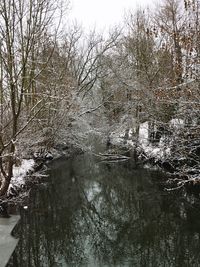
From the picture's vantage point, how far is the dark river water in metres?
8.09

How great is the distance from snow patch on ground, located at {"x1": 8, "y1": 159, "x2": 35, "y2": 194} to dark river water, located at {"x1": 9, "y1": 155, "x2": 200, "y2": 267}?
0.74 m

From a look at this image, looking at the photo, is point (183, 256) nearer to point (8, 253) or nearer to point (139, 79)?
point (8, 253)

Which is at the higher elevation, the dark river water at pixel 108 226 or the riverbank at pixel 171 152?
the riverbank at pixel 171 152

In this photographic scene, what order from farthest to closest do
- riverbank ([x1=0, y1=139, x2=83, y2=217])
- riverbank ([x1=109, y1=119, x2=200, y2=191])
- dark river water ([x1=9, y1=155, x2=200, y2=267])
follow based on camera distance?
riverbank ([x1=0, y1=139, x2=83, y2=217]) → riverbank ([x1=109, y1=119, x2=200, y2=191]) → dark river water ([x1=9, y1=155, x2=200, y2=267])

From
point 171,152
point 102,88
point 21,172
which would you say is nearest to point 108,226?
point 171,152

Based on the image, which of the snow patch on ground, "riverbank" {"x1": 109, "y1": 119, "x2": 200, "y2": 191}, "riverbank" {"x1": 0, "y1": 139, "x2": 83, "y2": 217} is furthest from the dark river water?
"riverbank" {"x1": 109, "y1": 119, "x2": 200, "y2": 191}

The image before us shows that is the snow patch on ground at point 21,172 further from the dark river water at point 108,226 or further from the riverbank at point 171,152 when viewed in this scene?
the riverbank at point 171,152

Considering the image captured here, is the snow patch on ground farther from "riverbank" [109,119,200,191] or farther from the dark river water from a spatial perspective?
"riverbank" [109,119,200,191]

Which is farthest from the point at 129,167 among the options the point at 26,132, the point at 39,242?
the point at 39,242

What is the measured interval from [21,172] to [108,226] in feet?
19.9

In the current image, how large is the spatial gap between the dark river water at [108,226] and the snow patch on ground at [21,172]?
74 cm

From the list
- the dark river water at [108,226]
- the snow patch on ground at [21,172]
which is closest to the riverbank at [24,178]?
the snow patch on ground at [21,172]

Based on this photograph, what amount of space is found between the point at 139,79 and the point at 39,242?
15.2 metres

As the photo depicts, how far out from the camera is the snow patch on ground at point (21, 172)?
1320cm
